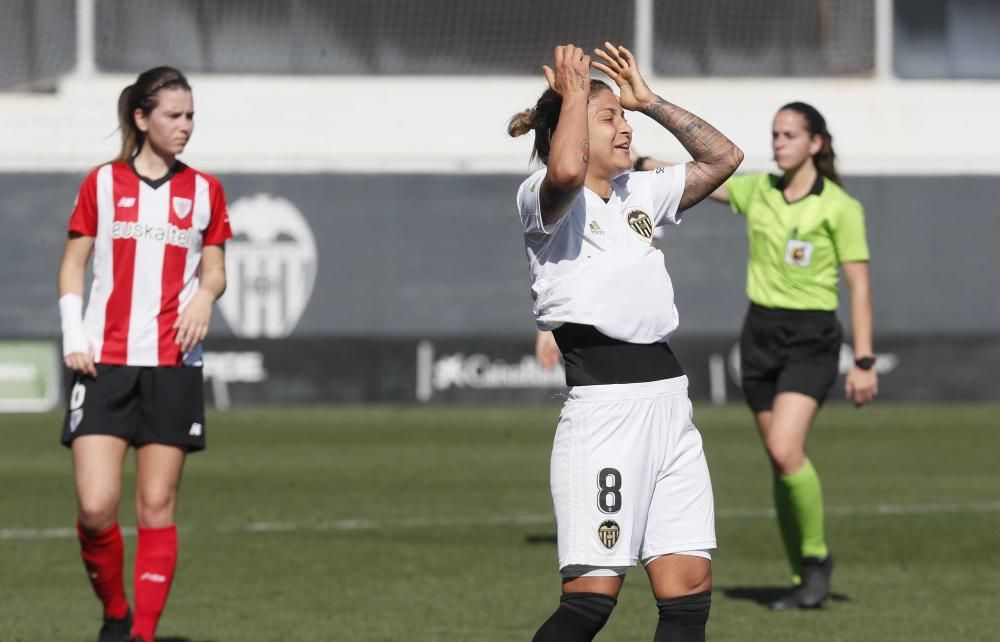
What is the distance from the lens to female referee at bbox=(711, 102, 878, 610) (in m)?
7.94

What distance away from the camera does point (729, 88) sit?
2578 centimetres

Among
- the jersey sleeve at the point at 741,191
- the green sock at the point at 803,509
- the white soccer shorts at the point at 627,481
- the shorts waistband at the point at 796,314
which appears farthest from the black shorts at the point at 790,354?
the white soccer shorts at the point at 627,481

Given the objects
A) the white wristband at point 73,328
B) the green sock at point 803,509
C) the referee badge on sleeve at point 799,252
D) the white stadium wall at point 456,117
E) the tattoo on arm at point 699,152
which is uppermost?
the white stadium wall at point 456,117

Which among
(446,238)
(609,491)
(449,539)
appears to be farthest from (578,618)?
(446,238)

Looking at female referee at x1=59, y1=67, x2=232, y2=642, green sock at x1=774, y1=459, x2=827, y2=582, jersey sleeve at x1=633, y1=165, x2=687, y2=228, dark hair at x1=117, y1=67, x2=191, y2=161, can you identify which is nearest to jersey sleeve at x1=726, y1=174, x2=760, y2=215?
green sock at x1=774, y1=459, x2=827, y2=582

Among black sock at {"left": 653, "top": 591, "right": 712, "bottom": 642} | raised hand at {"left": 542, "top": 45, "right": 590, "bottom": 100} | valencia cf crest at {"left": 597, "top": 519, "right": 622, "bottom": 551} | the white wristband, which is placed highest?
raised hand at {"left": 542, "top": 45, "right": 590, "bottom": 100}

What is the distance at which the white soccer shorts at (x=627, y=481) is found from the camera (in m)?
4.97

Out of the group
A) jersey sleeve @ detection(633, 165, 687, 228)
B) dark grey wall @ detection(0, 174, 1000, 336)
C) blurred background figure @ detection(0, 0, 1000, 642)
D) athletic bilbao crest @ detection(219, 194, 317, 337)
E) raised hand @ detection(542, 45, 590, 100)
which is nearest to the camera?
raised hand @ detection(542, 45, 590, 100)

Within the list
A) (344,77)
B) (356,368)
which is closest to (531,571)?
(356,368)

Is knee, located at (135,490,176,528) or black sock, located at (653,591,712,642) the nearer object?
black sock, located at (653,591,712,642)

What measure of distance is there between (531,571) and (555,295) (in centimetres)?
427

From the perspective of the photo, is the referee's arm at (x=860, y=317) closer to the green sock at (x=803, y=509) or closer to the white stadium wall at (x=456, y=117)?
the green sock at (x=803, y=509)

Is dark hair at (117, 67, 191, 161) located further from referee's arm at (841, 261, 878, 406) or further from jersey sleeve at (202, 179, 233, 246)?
referee's arm at (841, 261, 878, 406)

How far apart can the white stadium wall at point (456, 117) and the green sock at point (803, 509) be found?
15923 millimetres
